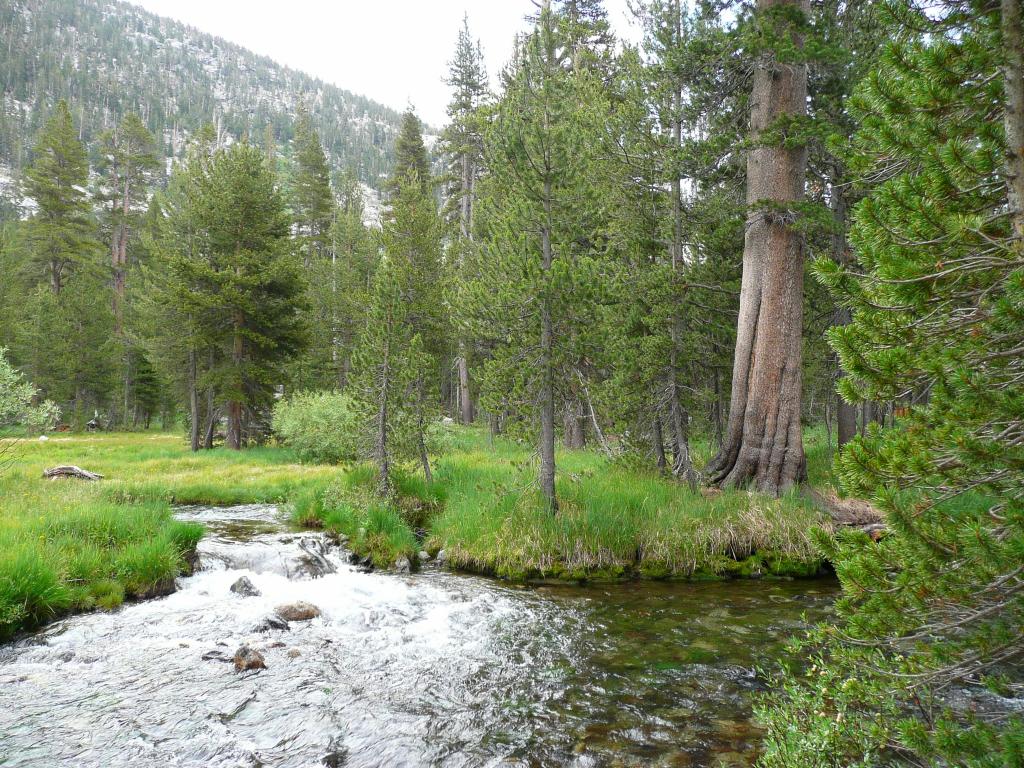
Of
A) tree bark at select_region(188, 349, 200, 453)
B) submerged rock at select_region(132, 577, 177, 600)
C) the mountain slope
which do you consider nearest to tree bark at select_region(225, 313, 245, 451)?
tree bark at select_region(188, 349, 200, 453)

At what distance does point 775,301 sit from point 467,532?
6.90 metres

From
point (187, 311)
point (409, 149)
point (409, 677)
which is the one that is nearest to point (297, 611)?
point (409, 677)

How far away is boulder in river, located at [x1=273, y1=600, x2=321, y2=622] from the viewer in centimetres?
669

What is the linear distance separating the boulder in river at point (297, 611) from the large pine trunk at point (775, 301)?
723cm

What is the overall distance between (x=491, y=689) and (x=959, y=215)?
4893 millimetres

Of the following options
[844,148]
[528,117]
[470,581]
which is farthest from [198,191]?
[844,148]

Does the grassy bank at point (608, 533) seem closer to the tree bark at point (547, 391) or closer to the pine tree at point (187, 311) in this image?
the tree bark at point (547, 391)

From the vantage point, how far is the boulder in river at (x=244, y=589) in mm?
7488

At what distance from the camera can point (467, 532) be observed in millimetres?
8961

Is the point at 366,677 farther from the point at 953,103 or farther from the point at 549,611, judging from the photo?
the point at 953,103

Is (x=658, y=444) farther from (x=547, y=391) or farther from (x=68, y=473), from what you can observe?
(x=68, y=473)

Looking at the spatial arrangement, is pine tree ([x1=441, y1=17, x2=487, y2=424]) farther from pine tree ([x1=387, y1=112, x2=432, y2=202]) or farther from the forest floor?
the forest floor

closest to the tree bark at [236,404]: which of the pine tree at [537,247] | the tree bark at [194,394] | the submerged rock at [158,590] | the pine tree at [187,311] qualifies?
the pine tree at [187,311]

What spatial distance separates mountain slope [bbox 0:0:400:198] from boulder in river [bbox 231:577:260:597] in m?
89.3
